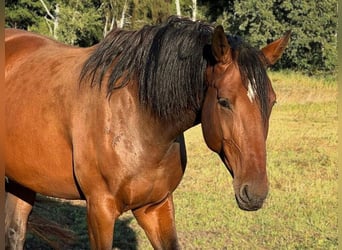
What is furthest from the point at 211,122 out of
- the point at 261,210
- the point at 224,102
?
the point at 261,210

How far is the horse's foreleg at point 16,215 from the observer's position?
3598 mm

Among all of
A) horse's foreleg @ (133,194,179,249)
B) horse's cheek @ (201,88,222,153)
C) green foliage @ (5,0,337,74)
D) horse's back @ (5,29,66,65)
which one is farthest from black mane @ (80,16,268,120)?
green foliage @ (5,0,337,74)

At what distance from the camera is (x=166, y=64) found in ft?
7.79

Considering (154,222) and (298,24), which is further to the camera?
(298,24)

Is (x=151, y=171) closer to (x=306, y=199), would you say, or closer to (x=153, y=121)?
(x=153, y=121)

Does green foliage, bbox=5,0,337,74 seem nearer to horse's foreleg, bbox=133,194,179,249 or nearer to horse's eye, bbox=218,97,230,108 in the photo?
horse's foreleg, bbox=133,194,179,249

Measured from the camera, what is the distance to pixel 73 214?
5203 millimetres

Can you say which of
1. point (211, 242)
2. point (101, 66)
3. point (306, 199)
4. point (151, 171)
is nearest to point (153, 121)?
point (151, 171)

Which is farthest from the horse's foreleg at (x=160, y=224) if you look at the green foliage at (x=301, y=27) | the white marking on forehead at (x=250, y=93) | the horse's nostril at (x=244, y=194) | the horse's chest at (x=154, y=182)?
the green foliage at (x=301, y=27)

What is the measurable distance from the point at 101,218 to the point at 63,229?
1.29 metres

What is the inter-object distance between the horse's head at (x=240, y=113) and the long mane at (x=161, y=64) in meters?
0.13

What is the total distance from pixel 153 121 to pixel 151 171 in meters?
0.23

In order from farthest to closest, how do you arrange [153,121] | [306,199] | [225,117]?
[306,199] → [153,121] → [225,117]

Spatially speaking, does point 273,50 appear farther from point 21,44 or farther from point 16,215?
point 16,215
